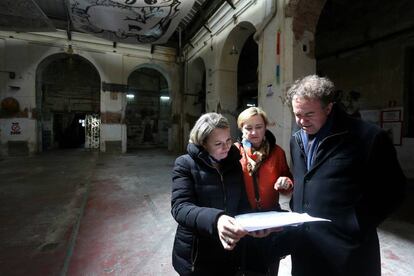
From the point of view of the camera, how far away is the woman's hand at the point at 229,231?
3.16ft

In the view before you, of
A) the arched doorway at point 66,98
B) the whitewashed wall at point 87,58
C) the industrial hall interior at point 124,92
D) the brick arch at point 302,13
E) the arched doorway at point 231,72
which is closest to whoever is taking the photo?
the industrial hall interior at point 124,92

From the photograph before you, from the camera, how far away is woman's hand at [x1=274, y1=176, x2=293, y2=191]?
1.48 m

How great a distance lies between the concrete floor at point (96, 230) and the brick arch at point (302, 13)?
3727mm

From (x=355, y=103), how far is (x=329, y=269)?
7.23 metres

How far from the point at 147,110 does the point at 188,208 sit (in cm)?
1472

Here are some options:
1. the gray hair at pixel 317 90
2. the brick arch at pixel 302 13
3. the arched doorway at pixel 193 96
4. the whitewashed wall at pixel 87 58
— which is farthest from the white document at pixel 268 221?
the whitewashed wall at pixel 87 58

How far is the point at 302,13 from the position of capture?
15.5 ft

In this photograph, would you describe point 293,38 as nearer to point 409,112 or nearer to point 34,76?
point 409,112

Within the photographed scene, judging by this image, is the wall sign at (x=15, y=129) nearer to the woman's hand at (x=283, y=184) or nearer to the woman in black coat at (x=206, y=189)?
the woman in black coat at (x=206, y=189)

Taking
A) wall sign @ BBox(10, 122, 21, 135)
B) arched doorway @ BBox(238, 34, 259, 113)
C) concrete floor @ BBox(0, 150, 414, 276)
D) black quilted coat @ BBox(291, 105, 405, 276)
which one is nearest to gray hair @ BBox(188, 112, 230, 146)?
black quilted coat @ BBox(291, 105, 405, 276)

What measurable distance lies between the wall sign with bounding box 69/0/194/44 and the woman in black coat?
5220 millimetres

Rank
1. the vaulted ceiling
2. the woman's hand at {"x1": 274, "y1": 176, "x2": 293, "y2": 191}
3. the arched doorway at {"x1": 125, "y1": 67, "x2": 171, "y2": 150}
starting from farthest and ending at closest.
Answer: the arched doorway at {"x1": 125, "y1": 67, "x2": 171, "y2": 150}, the vaulted ceiling, the woman's hand at {"x1": 274, "y1": 176, "x2": 293, "y2": 191}

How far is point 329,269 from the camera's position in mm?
1229

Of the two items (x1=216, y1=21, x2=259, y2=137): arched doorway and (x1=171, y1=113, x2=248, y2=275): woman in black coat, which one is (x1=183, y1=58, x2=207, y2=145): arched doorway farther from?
(x1=171, y1=113, x2=248, y2=275): woman in black coat
